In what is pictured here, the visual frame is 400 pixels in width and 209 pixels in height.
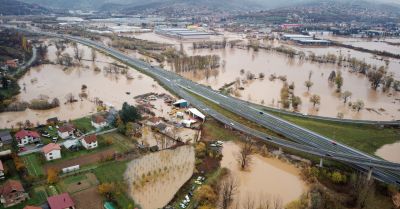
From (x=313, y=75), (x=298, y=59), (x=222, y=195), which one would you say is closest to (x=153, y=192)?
(x=222, y=195)

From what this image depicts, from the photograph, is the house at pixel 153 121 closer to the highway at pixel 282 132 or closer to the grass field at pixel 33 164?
the highway at pixel 282 132

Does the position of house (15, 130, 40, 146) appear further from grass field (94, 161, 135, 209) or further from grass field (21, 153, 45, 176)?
grass field (94, 161, 135, 209)

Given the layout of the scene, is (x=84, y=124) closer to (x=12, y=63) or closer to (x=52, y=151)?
(x=52, y=151)

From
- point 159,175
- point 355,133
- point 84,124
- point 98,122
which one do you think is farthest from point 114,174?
point 355,133

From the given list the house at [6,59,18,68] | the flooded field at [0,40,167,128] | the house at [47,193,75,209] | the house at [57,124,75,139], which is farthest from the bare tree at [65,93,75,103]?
the house at [47,193,75,209]

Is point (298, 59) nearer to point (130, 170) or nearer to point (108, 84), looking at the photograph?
point (108, 84)

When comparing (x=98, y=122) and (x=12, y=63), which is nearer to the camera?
(x=98, y=122)

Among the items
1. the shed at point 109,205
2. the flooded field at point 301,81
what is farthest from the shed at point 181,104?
the shed at point 109,205
